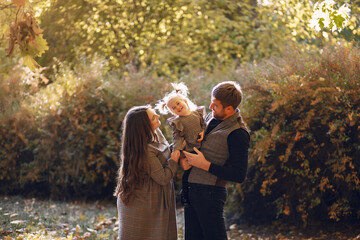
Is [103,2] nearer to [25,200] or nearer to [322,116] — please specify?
[25,200]

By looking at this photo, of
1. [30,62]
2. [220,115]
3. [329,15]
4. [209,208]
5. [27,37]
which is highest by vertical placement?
[329,15]

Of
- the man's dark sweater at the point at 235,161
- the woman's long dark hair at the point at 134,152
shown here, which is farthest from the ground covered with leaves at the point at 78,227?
the man's dark sweater at the point at 235,161

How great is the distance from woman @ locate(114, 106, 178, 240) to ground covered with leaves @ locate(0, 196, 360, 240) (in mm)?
1985

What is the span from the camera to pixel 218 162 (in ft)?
11.9

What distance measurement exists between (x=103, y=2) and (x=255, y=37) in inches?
185

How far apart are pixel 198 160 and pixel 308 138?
9.72ft

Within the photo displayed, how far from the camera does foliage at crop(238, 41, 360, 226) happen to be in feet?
19.6

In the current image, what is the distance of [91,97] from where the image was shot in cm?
863

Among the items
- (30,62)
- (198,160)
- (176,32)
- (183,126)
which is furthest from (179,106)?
(176,32)

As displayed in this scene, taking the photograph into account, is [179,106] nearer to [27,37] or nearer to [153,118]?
[153,118]

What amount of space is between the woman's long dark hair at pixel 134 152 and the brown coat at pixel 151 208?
0.19ft

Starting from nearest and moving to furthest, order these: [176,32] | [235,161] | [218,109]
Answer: [235,161] → [218,109] → [176,32]

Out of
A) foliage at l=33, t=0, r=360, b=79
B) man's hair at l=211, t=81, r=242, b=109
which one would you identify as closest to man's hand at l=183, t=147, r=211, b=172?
man's hair at l=211, t=81, r=242, b=109

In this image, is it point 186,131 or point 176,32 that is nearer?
point 186,131
